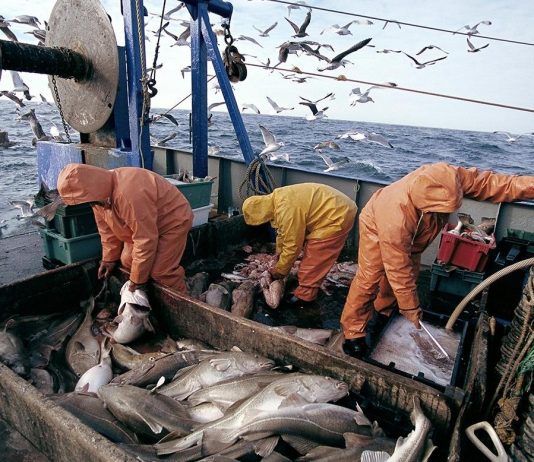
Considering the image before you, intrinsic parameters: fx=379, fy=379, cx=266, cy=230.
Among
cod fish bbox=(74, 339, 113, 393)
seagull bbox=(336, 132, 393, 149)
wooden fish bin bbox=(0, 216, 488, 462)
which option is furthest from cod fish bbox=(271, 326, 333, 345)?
seagull bbox=(336, 132, 393, 149)

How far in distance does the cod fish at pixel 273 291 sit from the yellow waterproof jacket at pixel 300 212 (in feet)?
1.05

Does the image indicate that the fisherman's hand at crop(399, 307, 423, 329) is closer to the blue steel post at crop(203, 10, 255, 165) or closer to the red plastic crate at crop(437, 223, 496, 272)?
the red plastic crate at crop(437, 223, 496, 272)

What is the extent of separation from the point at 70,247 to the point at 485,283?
4.19 metres

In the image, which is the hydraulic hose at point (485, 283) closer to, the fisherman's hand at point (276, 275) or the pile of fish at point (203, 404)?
the pile of fish at point (203, 404)

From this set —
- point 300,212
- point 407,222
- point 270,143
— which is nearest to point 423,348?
point 407,222

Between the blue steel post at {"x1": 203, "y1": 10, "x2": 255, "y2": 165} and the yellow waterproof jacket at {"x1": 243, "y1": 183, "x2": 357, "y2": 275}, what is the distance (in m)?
Answer: 2.13

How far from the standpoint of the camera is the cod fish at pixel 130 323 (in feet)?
10.6

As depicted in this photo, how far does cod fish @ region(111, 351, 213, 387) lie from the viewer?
271cm

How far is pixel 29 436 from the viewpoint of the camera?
225 centimetres

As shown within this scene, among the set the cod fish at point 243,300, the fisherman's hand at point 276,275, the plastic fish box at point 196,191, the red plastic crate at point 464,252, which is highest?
the plastic fish box at point 196,191

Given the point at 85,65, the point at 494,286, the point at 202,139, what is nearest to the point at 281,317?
the point at 494,286

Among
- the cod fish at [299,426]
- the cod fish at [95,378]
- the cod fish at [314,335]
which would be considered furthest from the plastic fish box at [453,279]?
the cod fish at [95,378]

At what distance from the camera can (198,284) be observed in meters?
4.60

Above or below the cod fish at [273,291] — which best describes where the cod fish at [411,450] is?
above
